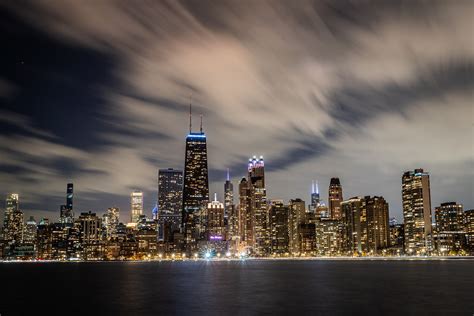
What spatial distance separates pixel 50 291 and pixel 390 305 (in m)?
65.9

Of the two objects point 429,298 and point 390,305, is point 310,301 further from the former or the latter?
point 429,298

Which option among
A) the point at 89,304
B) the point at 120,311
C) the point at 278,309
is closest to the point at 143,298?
the point at 89,304

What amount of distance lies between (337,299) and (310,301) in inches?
220

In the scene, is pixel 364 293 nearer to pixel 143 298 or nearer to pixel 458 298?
pixel 458 298

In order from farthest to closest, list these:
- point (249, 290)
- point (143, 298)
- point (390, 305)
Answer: point (249, 290) < point (143, 298) < point (390, 305)

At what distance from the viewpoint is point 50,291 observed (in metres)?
103

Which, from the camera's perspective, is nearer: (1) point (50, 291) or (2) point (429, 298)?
(2) point (429, 298)

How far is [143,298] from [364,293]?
36.8 m

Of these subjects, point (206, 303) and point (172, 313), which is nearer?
point (172, 313)

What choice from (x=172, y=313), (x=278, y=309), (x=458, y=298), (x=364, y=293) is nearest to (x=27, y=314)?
(x=172, y=313)

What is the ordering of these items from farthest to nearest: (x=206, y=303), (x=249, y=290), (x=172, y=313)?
(x=249, y=290) → (x=206, y=303) → (x=172, y=313)

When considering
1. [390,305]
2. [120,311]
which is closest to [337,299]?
[390,305]

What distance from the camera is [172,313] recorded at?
217ft

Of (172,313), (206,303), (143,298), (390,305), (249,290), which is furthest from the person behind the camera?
(249,290)
